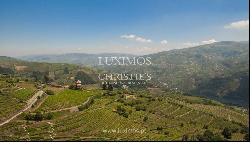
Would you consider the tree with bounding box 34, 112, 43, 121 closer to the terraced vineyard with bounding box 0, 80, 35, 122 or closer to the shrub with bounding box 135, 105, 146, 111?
the terraced vineyard with bounding box 0, 80, 35, 122

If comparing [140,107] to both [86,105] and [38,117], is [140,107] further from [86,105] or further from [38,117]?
[38,117]

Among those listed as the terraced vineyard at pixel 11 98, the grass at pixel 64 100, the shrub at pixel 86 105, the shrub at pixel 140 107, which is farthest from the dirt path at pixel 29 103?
the shrub at pixel 140 107

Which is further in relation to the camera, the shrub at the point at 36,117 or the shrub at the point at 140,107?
the shrub at the point at 140,107

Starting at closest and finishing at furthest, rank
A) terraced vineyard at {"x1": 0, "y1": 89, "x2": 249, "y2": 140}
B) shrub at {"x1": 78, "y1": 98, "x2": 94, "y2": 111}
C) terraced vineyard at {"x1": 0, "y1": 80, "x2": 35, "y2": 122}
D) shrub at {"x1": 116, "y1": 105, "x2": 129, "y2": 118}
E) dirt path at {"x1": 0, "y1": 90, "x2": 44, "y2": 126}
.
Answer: terraced vineyard at {"x1": 0, "y1": 89, "x2": 249, "y2": 140} < dirt path at {"x1": 0, "y1": 90, "x2": 44, "y2": 126} < terraced vineyard at {"x1": 0, "y1": 80, "x2": 35, "y2": 122} < shrub at {"x1": 116, "y1": 105, "x2": 129, "y2": 118} < shrub at {"x1": 78, "y1": 98, "x2": 94, "y2": 111}

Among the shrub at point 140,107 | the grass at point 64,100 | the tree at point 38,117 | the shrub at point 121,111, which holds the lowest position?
the shrub at point 140,107

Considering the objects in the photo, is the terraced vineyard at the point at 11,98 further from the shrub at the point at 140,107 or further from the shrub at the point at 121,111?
the shrub at the point at 140,107

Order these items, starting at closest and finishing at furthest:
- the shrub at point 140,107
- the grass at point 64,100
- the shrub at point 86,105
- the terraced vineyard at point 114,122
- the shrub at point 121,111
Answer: the terraced vineyard at point 114,122 < the shrub at point 121,111 < the grass at point 64,100 < the shrub at point 86,105 < the shrub at point 140,107

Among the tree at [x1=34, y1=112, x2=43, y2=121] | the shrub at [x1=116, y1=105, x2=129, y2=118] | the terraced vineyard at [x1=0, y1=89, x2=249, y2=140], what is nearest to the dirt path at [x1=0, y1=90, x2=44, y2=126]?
the terraced vineyard at [x1=0, y1=89, x2=249, y2=140]

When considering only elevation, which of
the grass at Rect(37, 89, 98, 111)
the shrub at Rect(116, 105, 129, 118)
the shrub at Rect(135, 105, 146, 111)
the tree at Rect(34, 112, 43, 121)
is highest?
the grass at Rect(37, 89, 98, 111)

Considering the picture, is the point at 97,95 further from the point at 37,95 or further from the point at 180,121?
the point at 180,121
